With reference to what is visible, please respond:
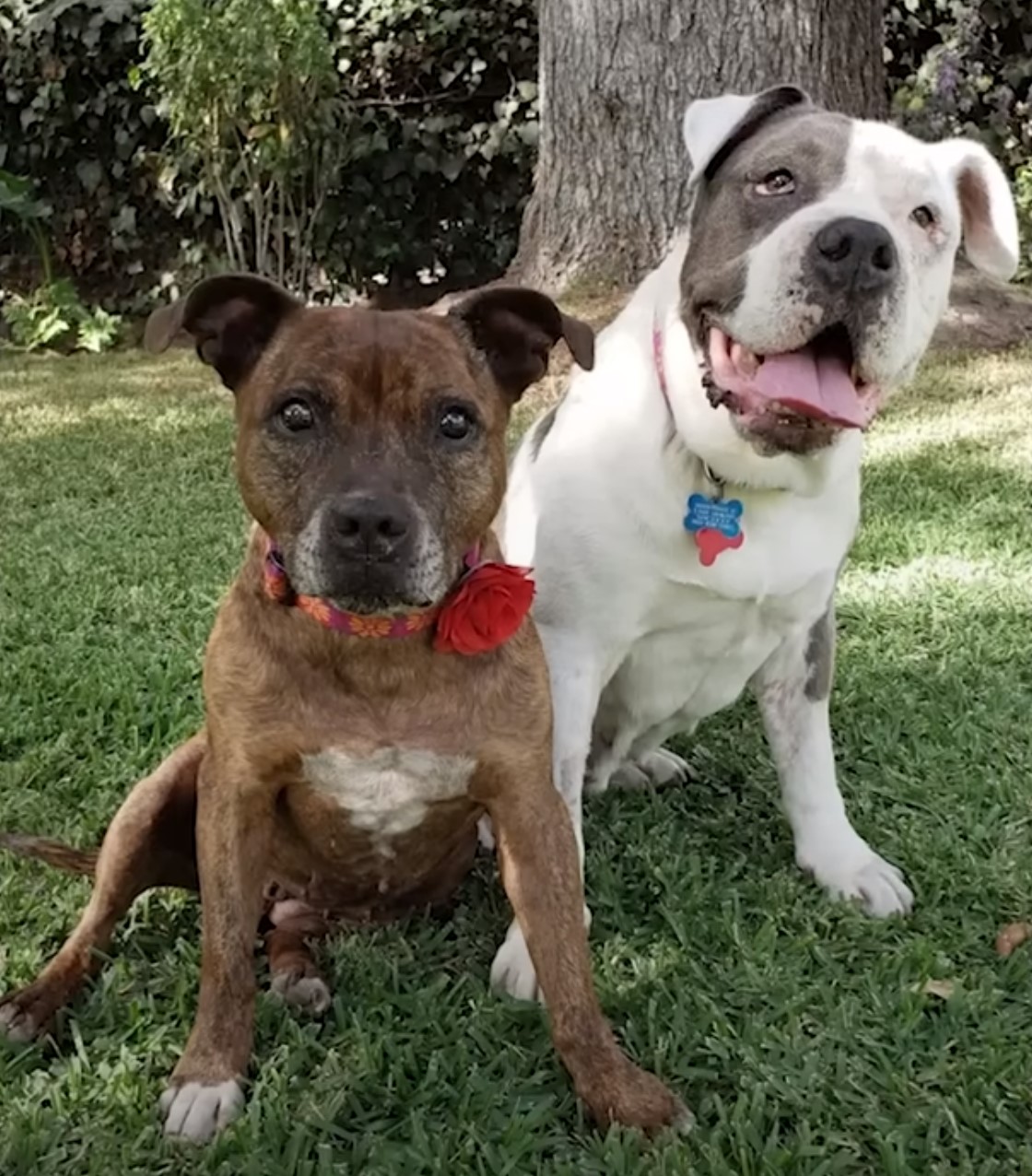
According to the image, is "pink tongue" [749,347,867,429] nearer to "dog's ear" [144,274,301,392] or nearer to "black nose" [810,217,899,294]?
"black nose" [810,217,899,294]

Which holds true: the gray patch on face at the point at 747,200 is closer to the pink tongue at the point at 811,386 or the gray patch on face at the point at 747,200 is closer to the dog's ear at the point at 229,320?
the pink tongue at the point at 811,386

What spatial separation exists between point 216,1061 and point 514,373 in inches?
53.2

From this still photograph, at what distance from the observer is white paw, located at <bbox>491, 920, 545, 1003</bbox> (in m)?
2.88

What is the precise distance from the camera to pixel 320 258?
34.5 ft

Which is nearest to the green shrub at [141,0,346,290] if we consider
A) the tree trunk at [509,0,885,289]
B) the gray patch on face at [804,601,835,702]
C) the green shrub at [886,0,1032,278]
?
the tree trunk at [509,0,885,289]

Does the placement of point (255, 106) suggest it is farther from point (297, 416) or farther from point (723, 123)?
point (297, 416)

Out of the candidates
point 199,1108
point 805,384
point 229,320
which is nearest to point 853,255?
point 805,384

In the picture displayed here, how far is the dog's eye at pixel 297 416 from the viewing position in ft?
A: 8.45

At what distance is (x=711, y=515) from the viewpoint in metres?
3.04

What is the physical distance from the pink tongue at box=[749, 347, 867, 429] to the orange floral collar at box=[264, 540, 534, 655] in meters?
0.62

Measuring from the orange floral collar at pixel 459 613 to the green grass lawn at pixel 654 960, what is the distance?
72cm

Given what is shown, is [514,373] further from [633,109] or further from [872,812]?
[633,109]

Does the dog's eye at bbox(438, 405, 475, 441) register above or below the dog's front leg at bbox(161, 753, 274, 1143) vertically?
above

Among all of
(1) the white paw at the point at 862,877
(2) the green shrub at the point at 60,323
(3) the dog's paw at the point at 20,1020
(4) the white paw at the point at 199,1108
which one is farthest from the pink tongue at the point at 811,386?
(2) the green shrub at the point at 60,323
